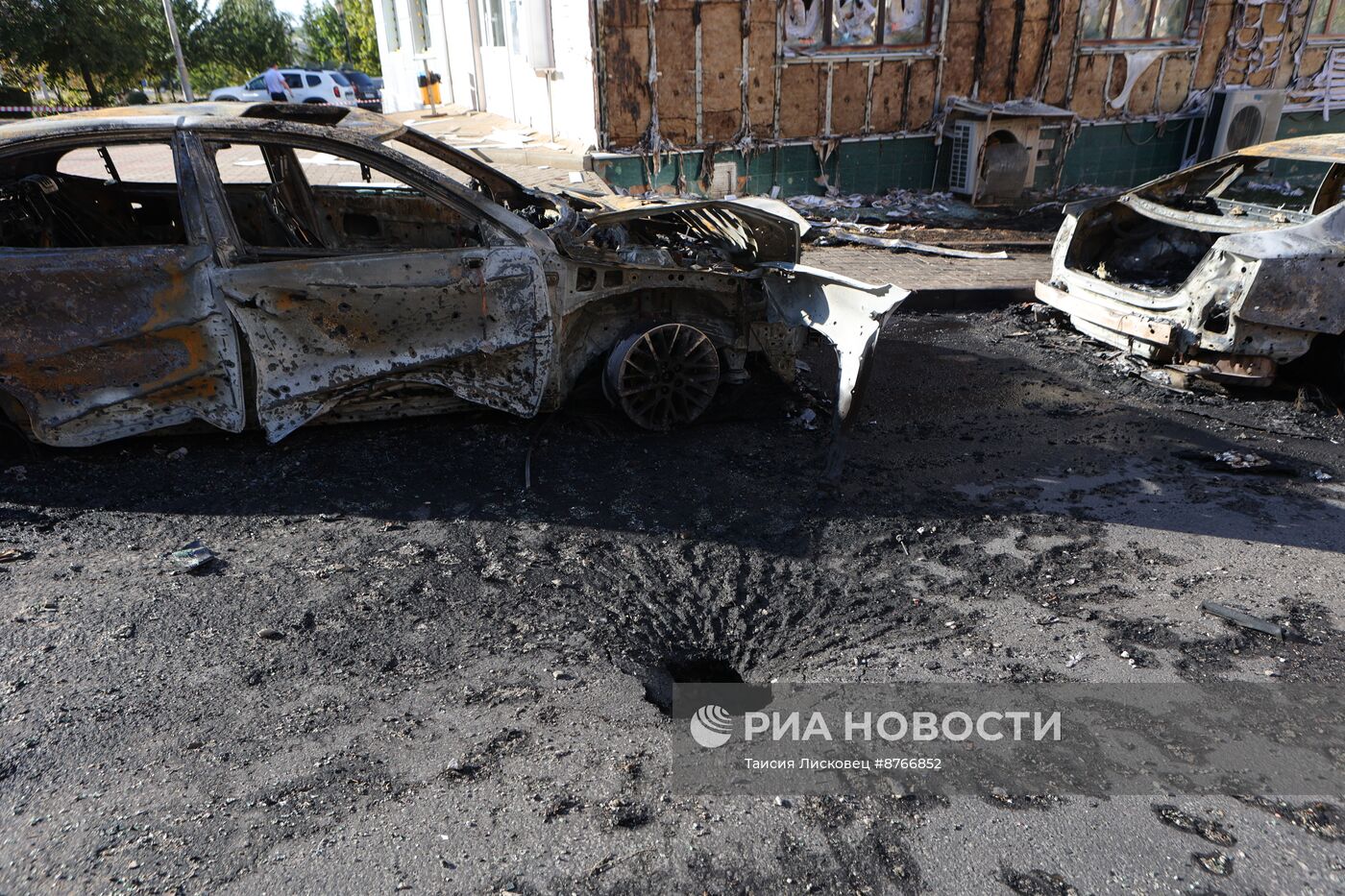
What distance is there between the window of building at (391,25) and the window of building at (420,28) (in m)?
1.63

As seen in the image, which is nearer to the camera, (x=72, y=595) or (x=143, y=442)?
(x=72, y=595)

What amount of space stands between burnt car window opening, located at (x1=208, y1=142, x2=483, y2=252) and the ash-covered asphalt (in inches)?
50.2

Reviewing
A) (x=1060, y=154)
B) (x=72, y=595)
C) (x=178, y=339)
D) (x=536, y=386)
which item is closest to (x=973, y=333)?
(x=536, y=386)

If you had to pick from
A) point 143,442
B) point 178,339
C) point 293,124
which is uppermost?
point 293,124

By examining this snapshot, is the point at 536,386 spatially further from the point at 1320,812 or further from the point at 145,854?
the point at 1320,812

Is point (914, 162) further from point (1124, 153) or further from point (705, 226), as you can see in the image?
point (705, 226)

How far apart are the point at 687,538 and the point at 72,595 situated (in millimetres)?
2490

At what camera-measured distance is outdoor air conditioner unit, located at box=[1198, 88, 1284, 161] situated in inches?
522

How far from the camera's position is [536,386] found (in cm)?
455

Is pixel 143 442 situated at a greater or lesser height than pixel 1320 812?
greater

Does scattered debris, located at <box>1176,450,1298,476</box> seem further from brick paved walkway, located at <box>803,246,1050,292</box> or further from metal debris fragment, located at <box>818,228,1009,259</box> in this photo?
metal debris fragment, located at <box>818,228,1009,259</box>

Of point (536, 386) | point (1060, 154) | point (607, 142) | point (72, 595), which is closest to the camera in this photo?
point (72, 595)

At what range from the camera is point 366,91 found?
30.6 meters

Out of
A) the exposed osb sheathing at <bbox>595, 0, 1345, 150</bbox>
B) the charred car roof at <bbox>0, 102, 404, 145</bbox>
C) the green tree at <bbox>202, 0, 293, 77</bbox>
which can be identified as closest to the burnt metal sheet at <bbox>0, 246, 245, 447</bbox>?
the charred car roof at <bbox>0, 102, 404, 145</bbox>
